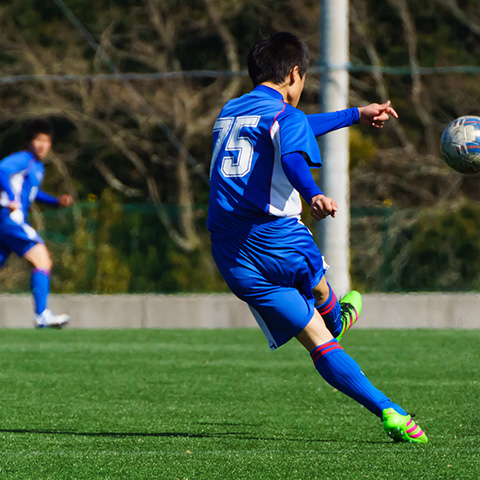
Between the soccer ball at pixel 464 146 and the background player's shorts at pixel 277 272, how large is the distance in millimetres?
1634

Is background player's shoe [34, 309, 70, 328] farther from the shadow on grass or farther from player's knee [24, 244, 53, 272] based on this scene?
the shadow on grass

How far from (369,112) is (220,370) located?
3378 mm

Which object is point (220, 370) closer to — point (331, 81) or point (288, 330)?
point (288, 330)

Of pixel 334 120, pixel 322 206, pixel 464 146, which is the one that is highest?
pixel 334 120

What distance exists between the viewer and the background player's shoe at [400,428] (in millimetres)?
4532

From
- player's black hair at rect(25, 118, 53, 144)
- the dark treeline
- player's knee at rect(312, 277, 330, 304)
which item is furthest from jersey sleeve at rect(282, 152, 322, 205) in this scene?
the dark treeline

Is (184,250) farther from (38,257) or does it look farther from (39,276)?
(39,276)

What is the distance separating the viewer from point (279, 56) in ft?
16.0

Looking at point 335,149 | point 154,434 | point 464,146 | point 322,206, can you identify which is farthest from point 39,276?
point 322,206

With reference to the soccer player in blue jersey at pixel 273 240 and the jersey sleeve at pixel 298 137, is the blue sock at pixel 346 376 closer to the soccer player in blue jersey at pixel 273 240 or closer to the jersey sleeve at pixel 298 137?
the soccer player in blue jersey at pixel 273 240

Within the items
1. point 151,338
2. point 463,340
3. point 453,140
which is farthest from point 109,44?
point 453,140

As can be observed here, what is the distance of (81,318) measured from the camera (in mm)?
12148

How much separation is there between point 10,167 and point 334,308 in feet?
17.9

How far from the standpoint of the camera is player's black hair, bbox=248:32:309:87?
4.88 m
